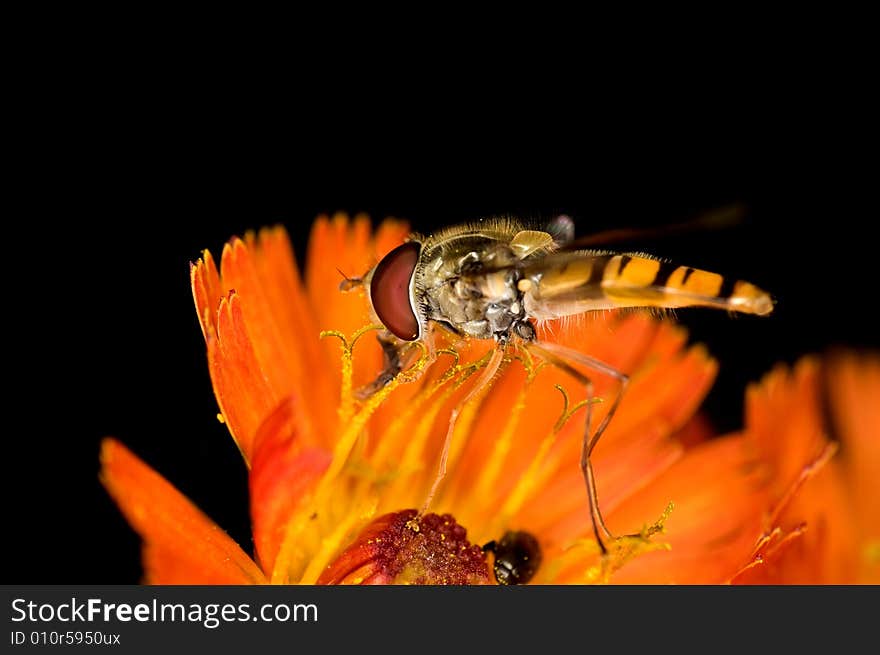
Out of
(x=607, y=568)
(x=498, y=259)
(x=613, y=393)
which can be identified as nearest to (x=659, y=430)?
(x=613, y=393)

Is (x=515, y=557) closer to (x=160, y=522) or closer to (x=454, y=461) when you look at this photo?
(x=454, y=461)

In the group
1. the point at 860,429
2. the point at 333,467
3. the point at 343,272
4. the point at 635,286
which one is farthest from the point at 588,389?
the point at 860,429

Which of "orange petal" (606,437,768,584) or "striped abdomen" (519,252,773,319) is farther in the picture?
"orange petal" (606,437,768,584)

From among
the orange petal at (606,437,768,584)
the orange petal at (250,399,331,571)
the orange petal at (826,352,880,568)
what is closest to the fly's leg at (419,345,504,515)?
the orange petal at (250,399,331,571)

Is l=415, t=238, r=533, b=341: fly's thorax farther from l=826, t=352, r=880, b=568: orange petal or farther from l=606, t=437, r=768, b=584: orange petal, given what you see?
l=826, t=352, r=880, b=568: orange petal

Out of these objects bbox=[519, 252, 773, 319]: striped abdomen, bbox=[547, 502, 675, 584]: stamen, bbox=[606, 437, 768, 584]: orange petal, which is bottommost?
bbox=[547, 502, 675, 584]: stamen

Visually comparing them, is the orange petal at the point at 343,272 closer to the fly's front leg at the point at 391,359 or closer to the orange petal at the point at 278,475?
the fly's front leg at the point at 391,359
